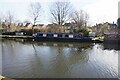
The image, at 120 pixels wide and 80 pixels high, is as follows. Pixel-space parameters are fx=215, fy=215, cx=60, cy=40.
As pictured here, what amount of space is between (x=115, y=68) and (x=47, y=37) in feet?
78.2

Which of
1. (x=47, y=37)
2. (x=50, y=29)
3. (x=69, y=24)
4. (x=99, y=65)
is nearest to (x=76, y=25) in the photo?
(x=69, y=24)

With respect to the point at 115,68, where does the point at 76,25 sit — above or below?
above

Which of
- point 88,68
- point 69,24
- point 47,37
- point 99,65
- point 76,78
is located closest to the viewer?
point 76,78

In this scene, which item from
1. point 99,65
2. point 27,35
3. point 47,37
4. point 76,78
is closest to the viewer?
point 76,78

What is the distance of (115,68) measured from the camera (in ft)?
48.0

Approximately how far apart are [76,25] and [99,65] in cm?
3048

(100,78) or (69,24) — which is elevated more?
(69,24)

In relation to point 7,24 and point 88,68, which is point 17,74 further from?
point 7,24

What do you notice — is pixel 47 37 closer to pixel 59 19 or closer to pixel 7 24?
pixel 59 19

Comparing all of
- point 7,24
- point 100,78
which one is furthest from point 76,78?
point 7,24

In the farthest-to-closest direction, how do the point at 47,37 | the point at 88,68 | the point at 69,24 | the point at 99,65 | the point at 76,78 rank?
the point at 69,24 → the point at 47,37 → the point at 99,65 → the point at 88,68 → the point at 76,78

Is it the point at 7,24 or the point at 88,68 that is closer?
the point at 88,68

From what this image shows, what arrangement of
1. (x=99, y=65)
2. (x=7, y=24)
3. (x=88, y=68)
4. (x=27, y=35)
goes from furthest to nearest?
(x=7, y=24) → (x=27, y=35) → (x=99, y=65) → (x=88, y=68)

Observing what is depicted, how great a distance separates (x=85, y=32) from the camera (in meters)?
38.8
